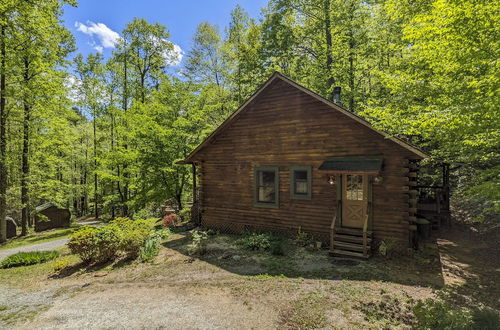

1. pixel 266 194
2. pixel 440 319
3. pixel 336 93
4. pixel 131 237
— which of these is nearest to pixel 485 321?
pixel 440 319

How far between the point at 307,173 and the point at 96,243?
8840 mm

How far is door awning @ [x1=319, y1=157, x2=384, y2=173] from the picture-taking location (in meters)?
8.72

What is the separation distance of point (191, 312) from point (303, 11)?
21055mm

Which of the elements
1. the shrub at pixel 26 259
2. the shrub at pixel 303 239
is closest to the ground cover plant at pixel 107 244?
the shrub at pixel 26 259

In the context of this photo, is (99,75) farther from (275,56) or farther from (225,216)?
(225,216)

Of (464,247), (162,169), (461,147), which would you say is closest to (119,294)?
(162,169)

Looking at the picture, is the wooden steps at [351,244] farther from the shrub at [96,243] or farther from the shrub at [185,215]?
the shrub at [185,215]

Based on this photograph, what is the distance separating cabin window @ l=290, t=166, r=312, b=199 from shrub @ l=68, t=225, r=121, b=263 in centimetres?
741

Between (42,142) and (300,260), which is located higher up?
(42,142)

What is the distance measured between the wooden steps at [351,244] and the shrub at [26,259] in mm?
12202

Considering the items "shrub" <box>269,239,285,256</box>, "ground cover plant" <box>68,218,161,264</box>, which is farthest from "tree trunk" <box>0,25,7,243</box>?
"shrub" <box>269,239,285,256</box>

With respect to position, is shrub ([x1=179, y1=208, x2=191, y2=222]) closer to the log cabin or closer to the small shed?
the log cabin

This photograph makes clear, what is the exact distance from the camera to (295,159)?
35.7 feet

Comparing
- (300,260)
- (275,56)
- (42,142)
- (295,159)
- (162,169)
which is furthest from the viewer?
(275,56)
